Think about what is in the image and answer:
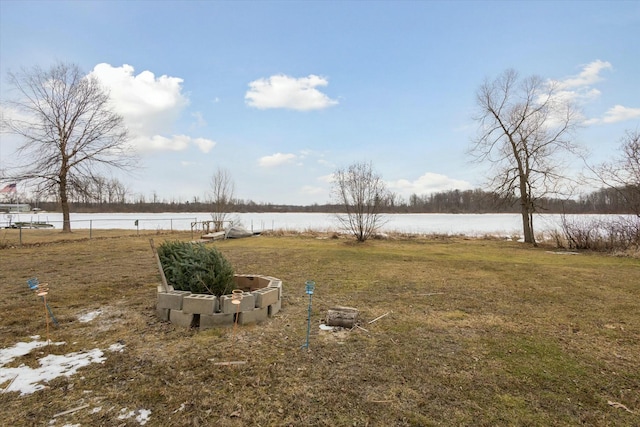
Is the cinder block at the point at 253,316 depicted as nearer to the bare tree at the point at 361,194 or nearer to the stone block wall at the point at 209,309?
the stone block wall at the point at 209,309

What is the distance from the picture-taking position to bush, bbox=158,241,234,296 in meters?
4.34

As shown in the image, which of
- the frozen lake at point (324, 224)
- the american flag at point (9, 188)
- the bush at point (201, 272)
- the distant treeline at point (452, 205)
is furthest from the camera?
the frozen lake at point (324, 224)

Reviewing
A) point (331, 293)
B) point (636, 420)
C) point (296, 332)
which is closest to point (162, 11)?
point (331, 293)

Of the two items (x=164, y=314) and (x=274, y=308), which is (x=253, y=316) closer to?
(x=274, y=308)

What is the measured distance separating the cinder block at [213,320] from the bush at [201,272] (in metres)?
0.44

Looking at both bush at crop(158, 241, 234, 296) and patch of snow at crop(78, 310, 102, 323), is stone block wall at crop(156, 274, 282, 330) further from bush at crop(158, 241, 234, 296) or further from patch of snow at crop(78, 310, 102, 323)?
patch of snow at crop(78, 310, 102, 323)

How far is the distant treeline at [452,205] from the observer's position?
516 inches

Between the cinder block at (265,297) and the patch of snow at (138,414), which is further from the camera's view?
the cinder block at (265,297)

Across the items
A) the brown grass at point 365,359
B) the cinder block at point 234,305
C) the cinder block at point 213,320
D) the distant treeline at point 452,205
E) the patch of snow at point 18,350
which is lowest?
the brown grass at point 365,359

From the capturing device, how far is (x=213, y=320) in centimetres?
392

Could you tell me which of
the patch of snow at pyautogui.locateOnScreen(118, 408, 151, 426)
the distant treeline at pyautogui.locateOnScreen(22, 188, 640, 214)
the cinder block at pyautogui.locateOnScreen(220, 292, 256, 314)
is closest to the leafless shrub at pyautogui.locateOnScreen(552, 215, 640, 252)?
the distant treeline at pyautogui.locateOnScreen(22, 188, 640, 214)

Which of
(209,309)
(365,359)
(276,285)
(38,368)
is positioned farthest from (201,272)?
(365,359)

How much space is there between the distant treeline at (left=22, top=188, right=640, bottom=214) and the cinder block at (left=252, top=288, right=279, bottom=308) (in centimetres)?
1258

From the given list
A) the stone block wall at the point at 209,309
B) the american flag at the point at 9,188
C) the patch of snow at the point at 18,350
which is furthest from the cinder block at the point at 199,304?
the american flag at the point at 9,188
